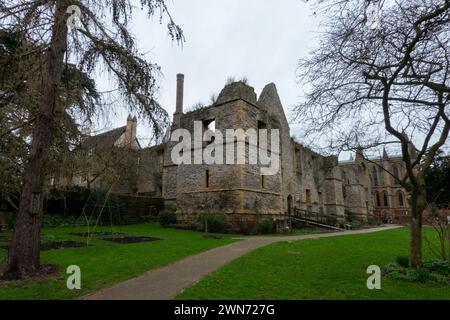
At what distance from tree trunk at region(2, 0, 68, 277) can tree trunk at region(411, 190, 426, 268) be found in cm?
828

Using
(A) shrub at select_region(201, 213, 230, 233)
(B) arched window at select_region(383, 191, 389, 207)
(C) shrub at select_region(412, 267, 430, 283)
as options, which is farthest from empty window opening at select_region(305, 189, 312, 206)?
(B) arched window at select_region(383, 191, 389, 207)

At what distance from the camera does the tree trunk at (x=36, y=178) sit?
6391 millimetres

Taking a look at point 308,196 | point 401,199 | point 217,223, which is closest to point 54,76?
point 217,223

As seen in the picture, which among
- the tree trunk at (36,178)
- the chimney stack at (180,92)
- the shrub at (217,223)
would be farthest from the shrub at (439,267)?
the chimney stack at (180,92)

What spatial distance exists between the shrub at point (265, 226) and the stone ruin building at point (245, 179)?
582mm

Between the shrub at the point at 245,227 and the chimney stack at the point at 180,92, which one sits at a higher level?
the chimney stack at the point at 180,92

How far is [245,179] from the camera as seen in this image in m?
18.5

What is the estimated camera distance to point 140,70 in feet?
23.3

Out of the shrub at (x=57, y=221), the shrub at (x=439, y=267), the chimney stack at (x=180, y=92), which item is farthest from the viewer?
the chimney stack at (x=180, y=92)

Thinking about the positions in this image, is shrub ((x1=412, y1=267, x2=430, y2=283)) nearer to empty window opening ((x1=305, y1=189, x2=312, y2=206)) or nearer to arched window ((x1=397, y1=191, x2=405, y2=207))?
empty window opening ((x1=305, y1=189, x2=312, y2=206))

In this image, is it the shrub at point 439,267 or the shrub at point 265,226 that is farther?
the shrub at point 265,226

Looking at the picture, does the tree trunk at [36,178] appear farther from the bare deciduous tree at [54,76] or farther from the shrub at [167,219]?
the shrub at [167,219]
